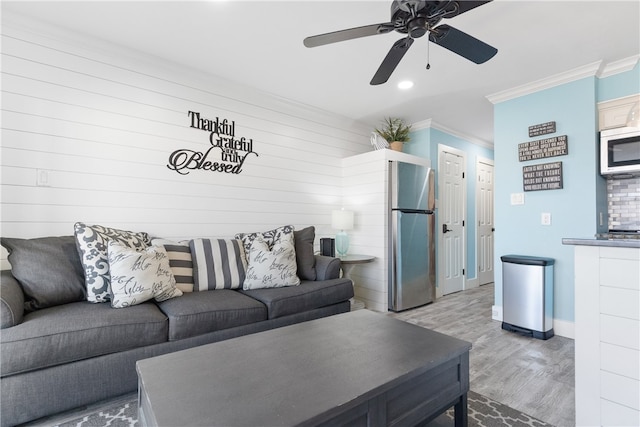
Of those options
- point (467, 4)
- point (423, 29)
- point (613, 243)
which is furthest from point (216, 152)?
point (613, 243)

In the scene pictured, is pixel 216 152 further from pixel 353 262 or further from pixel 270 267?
pixel 353 262

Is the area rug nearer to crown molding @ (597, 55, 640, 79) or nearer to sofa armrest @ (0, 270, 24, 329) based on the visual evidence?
sofa armrest @ (0, 270, 24, 329)

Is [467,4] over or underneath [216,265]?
over

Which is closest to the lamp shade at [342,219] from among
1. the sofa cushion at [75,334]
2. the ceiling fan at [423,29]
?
the ceiling fan at [423,29]

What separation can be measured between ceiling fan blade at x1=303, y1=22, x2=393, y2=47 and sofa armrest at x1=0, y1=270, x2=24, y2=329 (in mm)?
2167

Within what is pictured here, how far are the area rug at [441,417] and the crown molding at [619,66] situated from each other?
311 cm

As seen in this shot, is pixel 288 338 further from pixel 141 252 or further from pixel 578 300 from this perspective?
pixel 578 300

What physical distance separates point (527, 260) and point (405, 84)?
2.15 metres

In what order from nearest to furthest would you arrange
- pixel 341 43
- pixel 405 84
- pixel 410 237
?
pixel 341 43 → pixel 405 84 → pixel 410 237

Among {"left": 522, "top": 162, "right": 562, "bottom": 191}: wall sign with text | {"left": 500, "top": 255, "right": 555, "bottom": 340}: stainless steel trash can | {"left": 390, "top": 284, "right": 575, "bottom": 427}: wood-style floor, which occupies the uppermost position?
{"left": 522, "top": 162, "right": 562, "bottom": 191}: wall sign with text

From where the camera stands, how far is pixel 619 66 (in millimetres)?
2771

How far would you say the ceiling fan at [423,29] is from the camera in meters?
1.55

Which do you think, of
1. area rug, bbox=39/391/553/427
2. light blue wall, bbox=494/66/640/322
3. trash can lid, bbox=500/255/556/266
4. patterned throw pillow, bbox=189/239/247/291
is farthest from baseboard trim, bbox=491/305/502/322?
patterned throw pillow, bbox=189/239/247/291

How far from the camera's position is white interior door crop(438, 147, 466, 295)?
4449 mm
